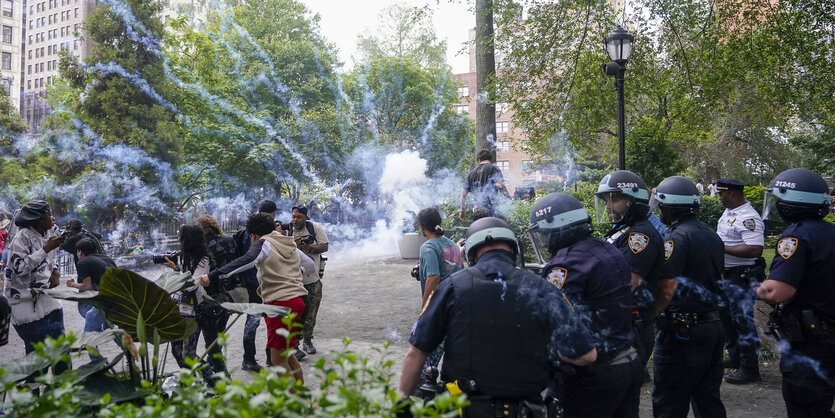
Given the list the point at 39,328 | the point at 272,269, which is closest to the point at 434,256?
the point at 272,269

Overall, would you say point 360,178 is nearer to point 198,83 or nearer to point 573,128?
point 198,83

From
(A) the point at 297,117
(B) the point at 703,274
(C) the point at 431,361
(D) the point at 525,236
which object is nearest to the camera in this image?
(B) the point at 703,274

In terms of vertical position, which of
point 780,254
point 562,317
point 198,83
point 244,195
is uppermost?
point 198,83

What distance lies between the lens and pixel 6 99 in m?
22.2

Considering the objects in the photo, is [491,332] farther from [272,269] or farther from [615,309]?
[272,269]

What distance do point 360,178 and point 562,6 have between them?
15791 millimetres

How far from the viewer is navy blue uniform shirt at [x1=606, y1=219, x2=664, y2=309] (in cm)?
376

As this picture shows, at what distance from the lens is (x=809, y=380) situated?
10.4 feet

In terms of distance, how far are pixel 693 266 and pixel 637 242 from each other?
0.55m

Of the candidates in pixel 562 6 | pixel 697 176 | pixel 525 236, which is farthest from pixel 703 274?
pixel 697 176

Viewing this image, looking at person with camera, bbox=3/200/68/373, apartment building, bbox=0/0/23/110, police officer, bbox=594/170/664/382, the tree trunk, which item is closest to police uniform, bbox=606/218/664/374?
police officer, bbox=594/170/664/382

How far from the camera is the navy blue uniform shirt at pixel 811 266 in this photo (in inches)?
126

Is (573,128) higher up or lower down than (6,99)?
lower down

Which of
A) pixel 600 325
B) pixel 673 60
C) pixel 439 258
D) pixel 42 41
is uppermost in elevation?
pixel 42 41
